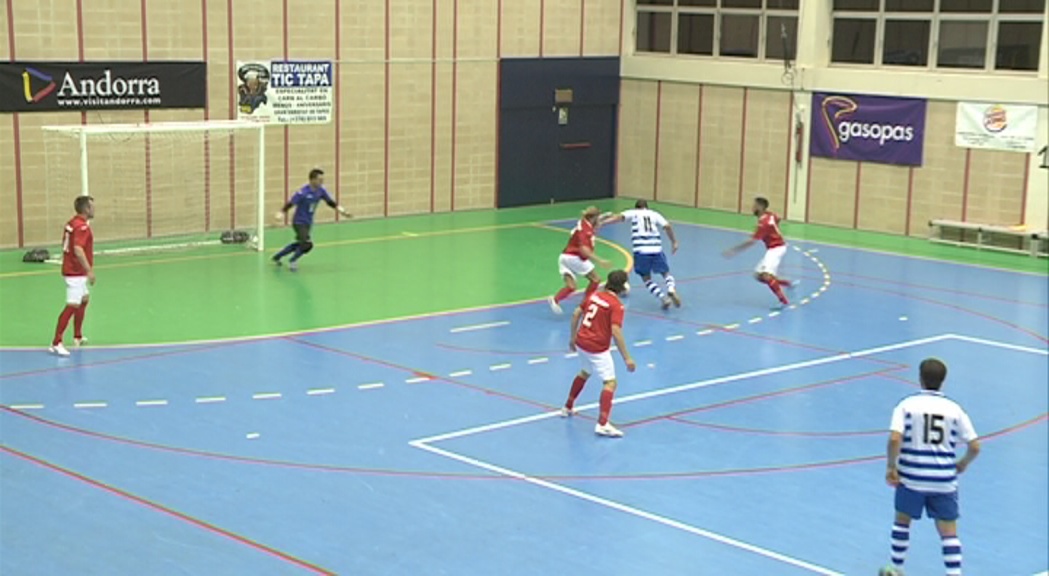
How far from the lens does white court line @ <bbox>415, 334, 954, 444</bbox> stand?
58.2 ft

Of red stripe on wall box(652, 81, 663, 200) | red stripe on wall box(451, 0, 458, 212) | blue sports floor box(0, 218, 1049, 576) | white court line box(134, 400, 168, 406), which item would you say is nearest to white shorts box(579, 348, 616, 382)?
blue sports floor box(0, 218, 1049, 576)

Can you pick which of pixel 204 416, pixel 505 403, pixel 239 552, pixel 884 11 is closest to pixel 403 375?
pixel 505 403

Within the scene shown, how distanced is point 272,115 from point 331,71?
1.82 meters

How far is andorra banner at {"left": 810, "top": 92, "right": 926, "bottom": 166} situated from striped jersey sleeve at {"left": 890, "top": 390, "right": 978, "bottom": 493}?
942 inches

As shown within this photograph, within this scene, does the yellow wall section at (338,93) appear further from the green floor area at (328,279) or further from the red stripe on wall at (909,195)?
the red stripe on wall at (909,195)

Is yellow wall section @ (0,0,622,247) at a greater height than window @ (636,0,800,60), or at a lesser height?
lesser

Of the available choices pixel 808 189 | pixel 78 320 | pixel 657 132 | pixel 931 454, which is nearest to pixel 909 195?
pixel 808 189

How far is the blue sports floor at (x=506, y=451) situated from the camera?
13656 mm

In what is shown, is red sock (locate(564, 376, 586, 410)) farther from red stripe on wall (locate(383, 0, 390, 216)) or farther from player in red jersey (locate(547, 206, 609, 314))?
red stripe on wall (locate(383, 0, 390, 216))

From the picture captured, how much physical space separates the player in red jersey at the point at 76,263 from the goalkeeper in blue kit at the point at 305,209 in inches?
258

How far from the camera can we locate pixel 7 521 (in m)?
14.0

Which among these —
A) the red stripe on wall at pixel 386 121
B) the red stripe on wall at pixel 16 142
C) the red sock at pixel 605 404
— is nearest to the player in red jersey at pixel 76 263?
the red sock at pixel 605 404

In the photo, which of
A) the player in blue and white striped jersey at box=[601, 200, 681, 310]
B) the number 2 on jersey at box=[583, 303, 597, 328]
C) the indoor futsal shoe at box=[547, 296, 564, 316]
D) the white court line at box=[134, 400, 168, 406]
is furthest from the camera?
the player in blue and white striped jersey at box=[601, 200, 681, 310]

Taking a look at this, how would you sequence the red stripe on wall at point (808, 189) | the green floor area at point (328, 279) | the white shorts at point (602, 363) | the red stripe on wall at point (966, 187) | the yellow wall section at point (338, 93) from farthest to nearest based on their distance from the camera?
1. the red stripe on wall at point (808, 189)
2. the red stripe on wall at point (966, 187)
3. the yellow wall section at point (338, 93)
4. the green floor area at point (328, 279)
5. the white shorts at point (602, 363)
